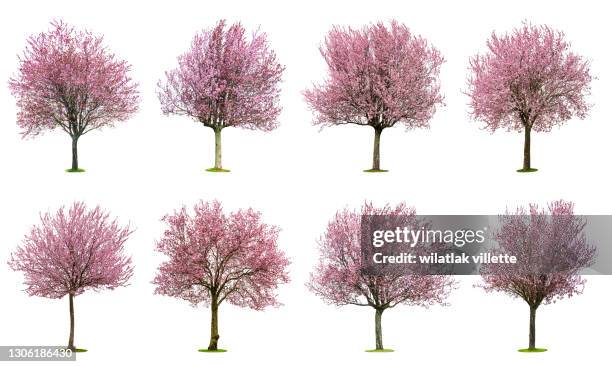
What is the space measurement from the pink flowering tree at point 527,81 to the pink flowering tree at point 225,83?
9.12m

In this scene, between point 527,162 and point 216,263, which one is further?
point 527,162

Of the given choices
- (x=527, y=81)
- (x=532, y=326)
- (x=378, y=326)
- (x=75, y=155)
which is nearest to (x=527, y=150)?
(x=527, y=81)

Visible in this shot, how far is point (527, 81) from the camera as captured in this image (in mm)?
39719

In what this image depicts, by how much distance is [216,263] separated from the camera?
119 ft

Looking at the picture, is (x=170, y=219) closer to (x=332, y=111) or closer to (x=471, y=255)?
(x=332, y=111)

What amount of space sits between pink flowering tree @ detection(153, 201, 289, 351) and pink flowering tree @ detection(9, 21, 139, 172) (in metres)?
6.96

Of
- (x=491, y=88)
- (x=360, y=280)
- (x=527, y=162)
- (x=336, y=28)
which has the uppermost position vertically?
(x=336, y=28)

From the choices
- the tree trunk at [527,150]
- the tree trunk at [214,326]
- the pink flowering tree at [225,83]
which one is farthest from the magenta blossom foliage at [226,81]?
the tree trunk at [527,150]

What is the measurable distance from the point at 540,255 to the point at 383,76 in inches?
404

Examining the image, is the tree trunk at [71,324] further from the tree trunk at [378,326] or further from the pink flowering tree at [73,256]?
the tree trunk at [378,326]

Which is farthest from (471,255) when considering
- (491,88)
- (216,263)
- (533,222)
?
(216,263)

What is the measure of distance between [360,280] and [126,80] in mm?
13993

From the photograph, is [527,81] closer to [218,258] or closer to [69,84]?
[218,258]

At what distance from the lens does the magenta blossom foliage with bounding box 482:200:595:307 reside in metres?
36.8
